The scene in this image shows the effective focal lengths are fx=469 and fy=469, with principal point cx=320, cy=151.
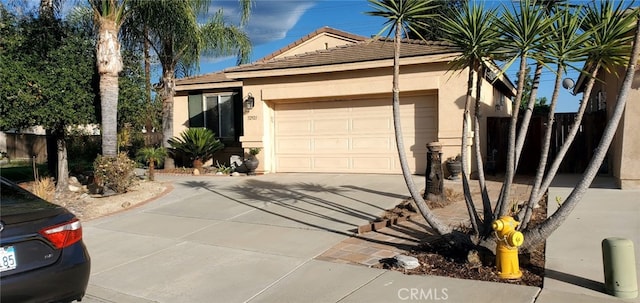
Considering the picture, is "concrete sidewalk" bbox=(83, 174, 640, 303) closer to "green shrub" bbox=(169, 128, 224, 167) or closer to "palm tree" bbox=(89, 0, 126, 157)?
"palm tree" bbox=(89, 0, 126, 157)

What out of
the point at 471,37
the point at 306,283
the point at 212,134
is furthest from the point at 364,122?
the point at 306,283

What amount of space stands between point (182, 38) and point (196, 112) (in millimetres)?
3216

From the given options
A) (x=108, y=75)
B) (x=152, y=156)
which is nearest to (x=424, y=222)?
(x=108, y=75)

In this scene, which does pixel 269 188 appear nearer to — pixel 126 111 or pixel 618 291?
pixel 126 111

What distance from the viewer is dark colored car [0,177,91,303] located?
3760mm

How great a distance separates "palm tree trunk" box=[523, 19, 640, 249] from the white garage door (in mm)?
7442

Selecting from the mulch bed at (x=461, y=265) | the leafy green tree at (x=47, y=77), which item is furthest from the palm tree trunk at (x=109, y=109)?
the mulch bed at (x=461, y=265)

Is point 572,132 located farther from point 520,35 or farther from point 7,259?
point 7,259

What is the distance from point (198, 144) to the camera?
51.6 ft

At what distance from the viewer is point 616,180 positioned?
9.80 meters

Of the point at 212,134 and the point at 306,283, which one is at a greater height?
the point at 212,134

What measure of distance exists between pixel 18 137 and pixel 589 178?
30.7m

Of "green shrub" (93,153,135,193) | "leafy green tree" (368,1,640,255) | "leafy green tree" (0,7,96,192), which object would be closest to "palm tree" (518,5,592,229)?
"leafy green tree" (368,1,640,255)

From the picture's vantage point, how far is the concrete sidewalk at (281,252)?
4.78m
